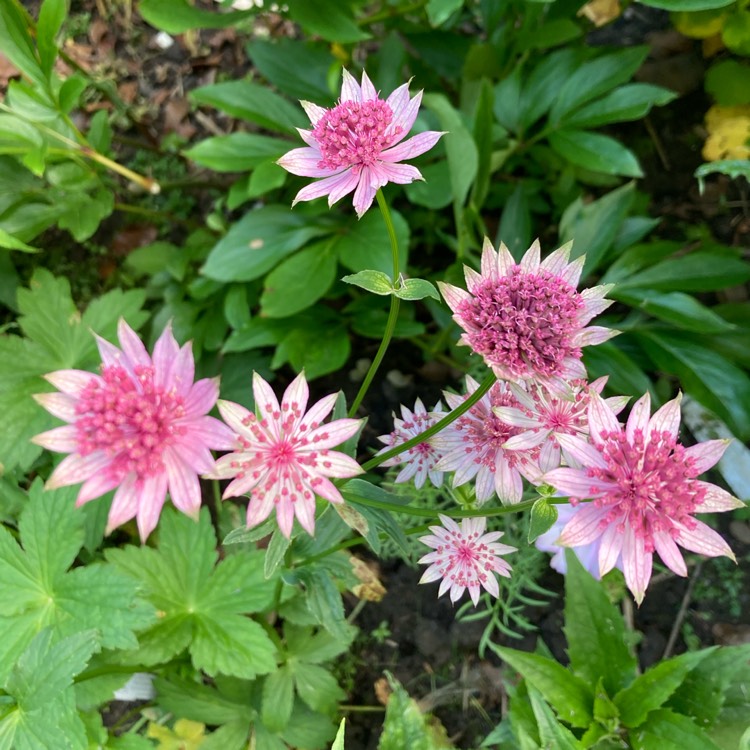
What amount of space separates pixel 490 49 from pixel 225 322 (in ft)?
3.88

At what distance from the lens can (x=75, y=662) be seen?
1.14 meters

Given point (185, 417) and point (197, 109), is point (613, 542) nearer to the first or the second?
point (185, 417)

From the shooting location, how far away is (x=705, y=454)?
0.90 m

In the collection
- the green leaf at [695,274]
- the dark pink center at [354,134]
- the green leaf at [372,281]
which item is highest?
the dark pink center at [354,134]

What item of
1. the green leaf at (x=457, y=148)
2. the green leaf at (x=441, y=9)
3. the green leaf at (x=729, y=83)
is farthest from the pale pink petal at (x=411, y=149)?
the green leaf at (x=729, y=83)

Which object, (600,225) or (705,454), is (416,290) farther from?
(600,225)

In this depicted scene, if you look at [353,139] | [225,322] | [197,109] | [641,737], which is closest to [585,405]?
[353,139]

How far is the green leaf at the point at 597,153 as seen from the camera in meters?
1.76

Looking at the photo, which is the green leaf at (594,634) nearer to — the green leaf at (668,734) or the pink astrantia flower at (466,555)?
the green leaf at (668,734)

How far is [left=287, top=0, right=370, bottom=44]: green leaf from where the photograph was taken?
1.68 meters

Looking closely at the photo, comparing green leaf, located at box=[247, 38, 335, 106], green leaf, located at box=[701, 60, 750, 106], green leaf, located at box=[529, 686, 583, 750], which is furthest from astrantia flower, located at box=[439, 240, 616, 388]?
green leaf, located at box=[701, 60, 750, 106]

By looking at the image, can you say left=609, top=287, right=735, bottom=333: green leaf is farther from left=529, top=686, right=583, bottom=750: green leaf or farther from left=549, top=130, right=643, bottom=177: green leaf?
left=529, top=686, right=583, bottom=750: green leaf

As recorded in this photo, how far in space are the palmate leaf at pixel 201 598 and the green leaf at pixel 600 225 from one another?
4.13 feet

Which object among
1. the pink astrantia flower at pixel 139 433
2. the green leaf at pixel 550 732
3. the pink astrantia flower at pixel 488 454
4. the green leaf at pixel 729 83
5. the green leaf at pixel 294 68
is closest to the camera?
the pink astrantia flower at pixel 139 433
